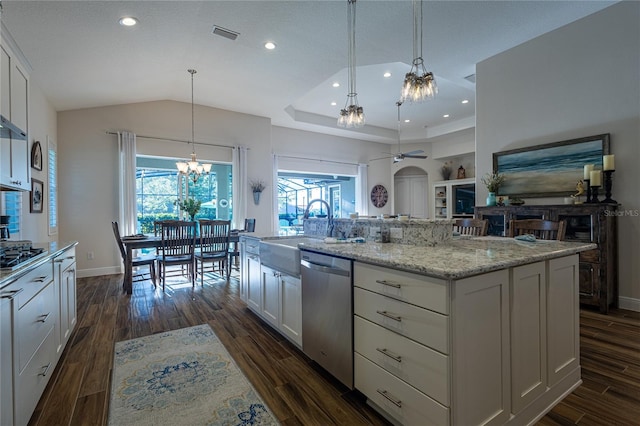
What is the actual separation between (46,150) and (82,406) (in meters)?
4.20

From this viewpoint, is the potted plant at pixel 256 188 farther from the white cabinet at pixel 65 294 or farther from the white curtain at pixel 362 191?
the white cabinet at pixel 65 294

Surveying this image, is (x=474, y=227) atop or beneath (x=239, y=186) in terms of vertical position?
beneath

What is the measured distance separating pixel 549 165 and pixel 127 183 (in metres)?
6.79

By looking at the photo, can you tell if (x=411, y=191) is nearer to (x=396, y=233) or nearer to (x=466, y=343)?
(x=396, y=233)

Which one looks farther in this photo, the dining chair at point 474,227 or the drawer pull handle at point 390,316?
the dining chair at point 474,227

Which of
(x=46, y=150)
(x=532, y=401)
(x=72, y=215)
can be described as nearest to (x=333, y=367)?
(x=532, y=401)

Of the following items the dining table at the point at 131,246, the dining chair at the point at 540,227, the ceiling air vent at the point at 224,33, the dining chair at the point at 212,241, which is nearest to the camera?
the dining chair at the point at 540,227

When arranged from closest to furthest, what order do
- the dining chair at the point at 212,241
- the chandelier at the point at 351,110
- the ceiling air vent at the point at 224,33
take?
the chandelier at the point at 351,110 → the ceiling air vent at the point at 224,33 → the dining chair at the point at 212,241

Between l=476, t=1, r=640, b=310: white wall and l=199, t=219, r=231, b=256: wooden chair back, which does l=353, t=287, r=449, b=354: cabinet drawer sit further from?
l=476, t=1, r=640, b=310: white wall

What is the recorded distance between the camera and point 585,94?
3.59m

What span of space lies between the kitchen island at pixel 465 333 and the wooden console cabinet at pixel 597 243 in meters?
1.92

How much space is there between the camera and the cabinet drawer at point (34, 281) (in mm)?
1523

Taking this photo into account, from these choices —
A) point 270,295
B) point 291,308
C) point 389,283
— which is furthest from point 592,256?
point 270,295

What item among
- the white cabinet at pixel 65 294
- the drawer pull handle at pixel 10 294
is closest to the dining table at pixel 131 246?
the white cabinet at pixel 65 294
